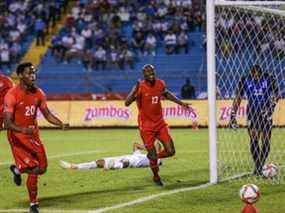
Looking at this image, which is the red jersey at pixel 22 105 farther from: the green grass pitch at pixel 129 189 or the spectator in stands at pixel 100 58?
the spectator in stands at pixel 100 58

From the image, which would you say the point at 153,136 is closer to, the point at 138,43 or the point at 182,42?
the point at 182,42

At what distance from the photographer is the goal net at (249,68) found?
1409 centimetres

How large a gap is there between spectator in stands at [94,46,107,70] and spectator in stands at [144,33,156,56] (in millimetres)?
1921

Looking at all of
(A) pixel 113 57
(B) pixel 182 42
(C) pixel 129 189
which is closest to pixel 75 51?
(A) pixel 113 57

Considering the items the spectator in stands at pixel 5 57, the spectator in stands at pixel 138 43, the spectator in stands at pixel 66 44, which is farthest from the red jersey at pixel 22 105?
the spectator in stands at pixel 5 57

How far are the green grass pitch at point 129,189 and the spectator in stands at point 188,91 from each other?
11114 millimetres

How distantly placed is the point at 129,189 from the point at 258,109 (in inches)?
120

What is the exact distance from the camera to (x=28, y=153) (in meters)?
10.8

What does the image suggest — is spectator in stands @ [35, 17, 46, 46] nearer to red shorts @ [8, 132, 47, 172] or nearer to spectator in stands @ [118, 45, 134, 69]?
spectator in stands @ [118, 45, 134, 69]

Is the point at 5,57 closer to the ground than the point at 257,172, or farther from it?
farther from it

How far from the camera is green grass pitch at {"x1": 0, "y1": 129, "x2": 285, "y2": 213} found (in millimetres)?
10984

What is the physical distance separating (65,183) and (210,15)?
3.85m

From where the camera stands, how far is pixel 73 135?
27.5m

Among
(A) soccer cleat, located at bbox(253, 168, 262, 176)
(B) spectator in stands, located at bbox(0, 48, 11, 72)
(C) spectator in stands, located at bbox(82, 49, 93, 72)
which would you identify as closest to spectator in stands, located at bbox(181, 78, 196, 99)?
(C) spectator in stands, located at bbox(82, 49, 93, 72)
